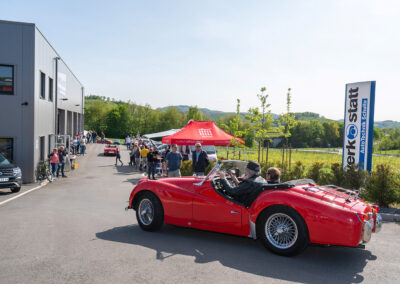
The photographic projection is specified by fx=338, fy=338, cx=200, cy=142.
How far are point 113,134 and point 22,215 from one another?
81.4m

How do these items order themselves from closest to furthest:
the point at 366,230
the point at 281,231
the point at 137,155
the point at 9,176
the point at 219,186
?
1. the point at 366,230
2. the point at 281,231
3. the point at 219,186
4. the point at 9,176
5. the point at 137,155

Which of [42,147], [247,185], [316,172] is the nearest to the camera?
[247,185]

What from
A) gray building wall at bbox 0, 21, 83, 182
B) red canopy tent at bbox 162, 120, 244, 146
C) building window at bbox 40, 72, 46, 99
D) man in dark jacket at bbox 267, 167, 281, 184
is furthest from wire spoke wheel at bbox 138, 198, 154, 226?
building window at bbox 40, 72, 46, 99

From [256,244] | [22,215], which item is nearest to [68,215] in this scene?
[22,215]

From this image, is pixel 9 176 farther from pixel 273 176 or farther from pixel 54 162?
pixel 273 176

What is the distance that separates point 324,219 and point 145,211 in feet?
11.3

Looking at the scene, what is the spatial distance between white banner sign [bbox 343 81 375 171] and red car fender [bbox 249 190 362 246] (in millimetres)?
6507

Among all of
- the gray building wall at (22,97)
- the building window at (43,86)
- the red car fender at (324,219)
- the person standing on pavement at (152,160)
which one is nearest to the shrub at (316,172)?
the red car fender at (324,219)

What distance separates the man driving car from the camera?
586 cm

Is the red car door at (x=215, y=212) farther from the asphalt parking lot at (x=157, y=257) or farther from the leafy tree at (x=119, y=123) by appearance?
the leafy tree at (x=119, y=123)

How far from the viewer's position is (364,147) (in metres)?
11.2

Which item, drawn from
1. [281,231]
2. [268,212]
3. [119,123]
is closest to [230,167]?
[268,212]

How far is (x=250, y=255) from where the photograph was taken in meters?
5.41

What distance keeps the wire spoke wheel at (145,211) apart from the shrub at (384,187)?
652 cm
